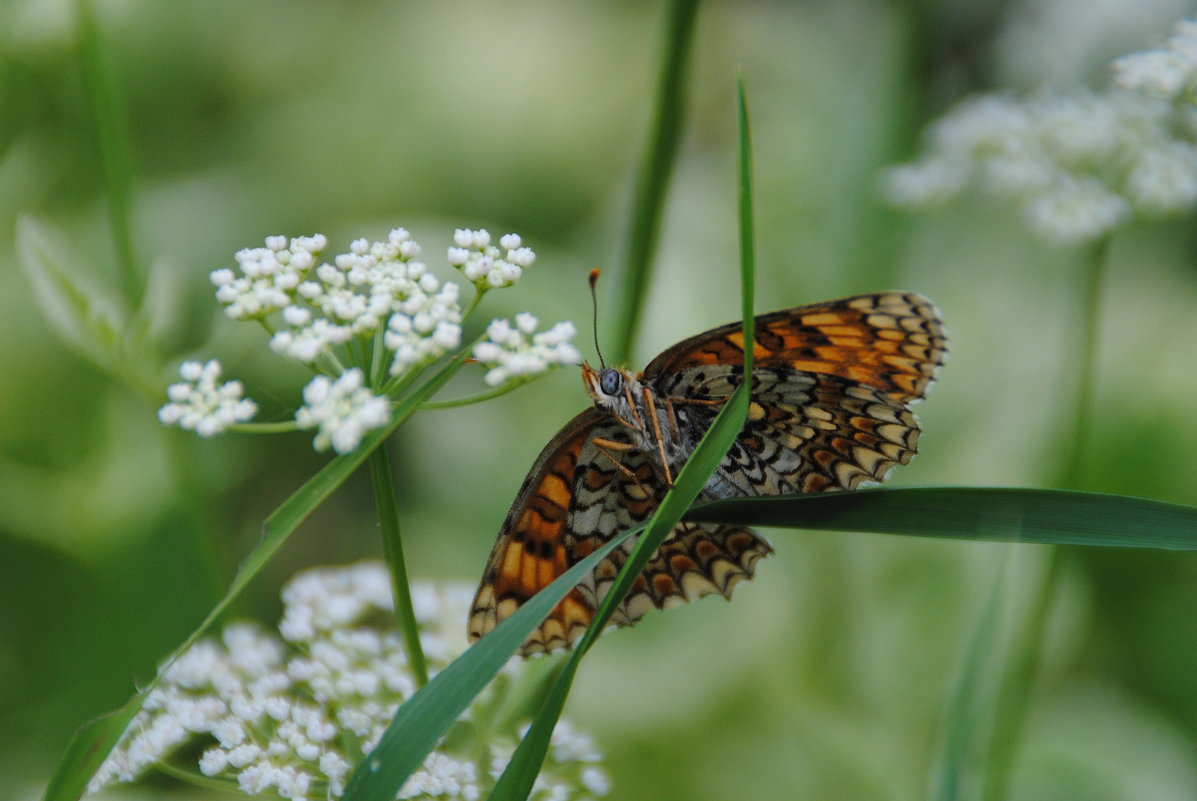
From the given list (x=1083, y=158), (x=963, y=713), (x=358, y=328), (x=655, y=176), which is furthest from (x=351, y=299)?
(x=1083, y=158)

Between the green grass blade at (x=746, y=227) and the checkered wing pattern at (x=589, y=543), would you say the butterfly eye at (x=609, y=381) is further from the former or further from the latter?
the green grass blade at (x=746, y=227)

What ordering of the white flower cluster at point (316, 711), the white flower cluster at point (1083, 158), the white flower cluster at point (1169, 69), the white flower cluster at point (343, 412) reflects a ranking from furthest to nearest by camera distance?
1. the white flower cluster at point (1083, 158)
2. the white flower cluster at point (1169, 69)
3. the white flower cluster at point (316, 711)
4. the white flower cluster at point (343, 412)

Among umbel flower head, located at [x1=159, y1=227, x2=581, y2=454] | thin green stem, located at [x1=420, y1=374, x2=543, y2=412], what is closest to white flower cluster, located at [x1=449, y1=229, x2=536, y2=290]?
umbel flower head, located at [x1=159, y1=227, x2=581, y2=454]

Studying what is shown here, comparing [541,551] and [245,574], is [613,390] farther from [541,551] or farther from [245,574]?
[245,574]

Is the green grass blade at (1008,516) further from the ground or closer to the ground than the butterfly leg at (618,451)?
closer to the ground

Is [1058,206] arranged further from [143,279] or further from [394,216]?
[394,216]

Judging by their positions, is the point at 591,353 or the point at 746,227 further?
the point at 591,353

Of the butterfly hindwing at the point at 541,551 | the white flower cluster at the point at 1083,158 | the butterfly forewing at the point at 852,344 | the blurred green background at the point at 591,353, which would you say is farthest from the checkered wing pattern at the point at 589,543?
the white flower cluster at the point at 1083,158
